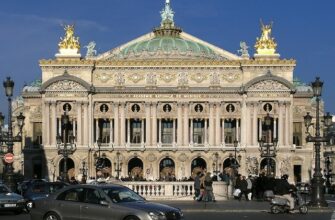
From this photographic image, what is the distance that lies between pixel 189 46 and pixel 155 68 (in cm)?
1455

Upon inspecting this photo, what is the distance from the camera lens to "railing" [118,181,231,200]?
2118 inches

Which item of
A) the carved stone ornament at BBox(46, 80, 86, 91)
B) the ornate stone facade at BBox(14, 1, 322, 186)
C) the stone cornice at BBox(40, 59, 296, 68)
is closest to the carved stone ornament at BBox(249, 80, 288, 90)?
the ornate stone facade at BBox(14, 1, 322, 186)

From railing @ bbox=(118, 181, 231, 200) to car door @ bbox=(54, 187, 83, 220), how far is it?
24.7m

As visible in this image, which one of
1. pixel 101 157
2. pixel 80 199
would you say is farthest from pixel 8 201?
pixel 101 157

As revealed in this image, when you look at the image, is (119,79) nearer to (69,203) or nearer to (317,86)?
(317,86)

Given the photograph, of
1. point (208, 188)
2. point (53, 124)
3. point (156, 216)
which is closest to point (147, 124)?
point (53, 124)

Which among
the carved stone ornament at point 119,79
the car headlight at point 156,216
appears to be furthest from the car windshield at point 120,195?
the carved stone ornament at point 119,79

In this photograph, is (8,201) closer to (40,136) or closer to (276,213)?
(276,213)

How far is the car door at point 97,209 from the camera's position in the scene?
2705 centimetres

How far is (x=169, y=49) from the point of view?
12206 cm

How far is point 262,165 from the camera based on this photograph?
110375mm

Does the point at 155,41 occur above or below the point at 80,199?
above

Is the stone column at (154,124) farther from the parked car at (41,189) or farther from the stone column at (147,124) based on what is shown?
the parked car at (41,189)


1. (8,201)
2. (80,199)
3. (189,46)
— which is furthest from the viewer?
(189,46)
